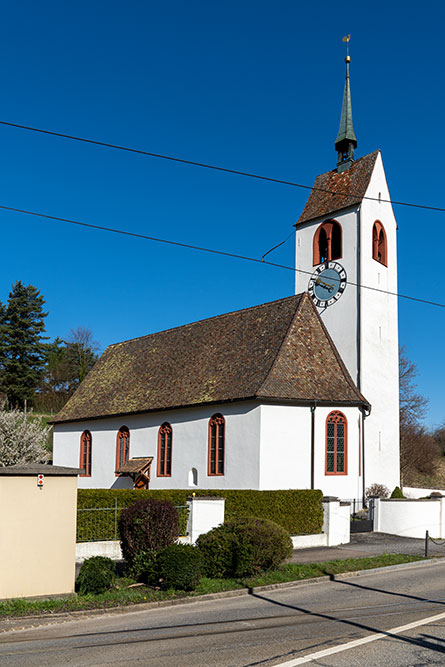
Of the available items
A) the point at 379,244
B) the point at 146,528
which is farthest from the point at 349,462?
the point at 146,528

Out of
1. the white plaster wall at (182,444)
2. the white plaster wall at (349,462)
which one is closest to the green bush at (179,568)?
the white plaster wall at (182,444)

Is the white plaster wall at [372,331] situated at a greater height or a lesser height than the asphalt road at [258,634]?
greater

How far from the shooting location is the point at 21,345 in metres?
76.4

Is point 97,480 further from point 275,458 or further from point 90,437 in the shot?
point 275,458

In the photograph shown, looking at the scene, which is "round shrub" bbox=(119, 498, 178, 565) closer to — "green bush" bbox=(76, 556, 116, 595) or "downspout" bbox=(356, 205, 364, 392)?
"green bush" bbox=(76, 556, 116, 595)

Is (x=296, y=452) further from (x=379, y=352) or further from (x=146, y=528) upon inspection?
(x=146, y=528)

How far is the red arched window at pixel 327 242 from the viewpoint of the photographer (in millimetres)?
37938

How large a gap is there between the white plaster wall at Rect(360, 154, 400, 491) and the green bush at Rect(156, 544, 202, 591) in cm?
2060

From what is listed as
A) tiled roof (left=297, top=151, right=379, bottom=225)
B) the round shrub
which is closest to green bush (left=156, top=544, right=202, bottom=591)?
the round shrub

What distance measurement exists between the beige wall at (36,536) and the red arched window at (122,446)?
2384 centimetres

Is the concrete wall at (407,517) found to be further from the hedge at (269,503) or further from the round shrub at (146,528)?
the round shrub at (146,528)

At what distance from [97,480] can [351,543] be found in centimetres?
1933

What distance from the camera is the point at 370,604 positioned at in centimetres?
1304

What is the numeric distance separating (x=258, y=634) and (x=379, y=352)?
27428 millimetres
